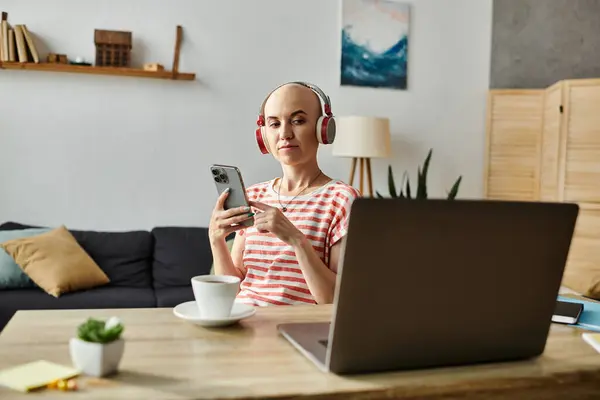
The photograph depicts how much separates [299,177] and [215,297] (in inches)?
22.7

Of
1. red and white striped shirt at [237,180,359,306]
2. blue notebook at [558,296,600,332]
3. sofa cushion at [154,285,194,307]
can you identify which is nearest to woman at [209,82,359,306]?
red and white striped shirt at [237,180,359,306]

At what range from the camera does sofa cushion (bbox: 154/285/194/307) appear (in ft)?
10.2

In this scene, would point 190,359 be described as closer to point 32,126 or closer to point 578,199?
point 32,126

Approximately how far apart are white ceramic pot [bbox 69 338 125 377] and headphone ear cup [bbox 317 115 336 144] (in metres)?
0.82

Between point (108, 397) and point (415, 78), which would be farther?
point (415, 78)

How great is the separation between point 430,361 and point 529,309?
17 cm

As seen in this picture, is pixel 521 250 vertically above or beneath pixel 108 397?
above

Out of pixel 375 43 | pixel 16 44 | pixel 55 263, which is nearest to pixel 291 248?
pixel 55 263

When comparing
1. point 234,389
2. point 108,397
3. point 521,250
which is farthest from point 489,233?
point 108,397

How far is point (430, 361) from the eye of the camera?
856 mm

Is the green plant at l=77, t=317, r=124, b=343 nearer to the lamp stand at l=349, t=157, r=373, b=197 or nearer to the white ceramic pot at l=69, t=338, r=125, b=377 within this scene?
the white ceramic pot at l=69, t=338, r=125, b=377

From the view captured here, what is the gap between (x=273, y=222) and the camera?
1.24 metres

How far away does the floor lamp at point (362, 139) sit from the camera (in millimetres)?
3846

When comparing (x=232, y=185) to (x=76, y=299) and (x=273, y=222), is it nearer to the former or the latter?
(x=273, y=222)
